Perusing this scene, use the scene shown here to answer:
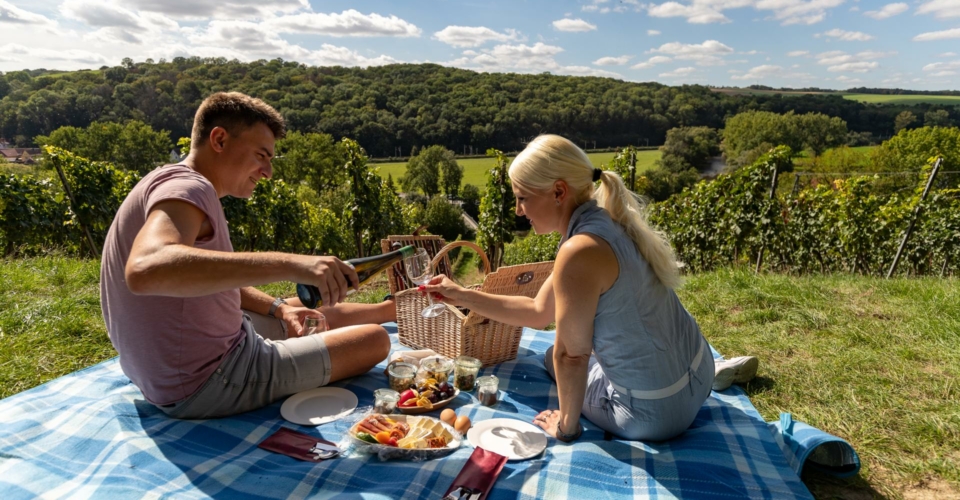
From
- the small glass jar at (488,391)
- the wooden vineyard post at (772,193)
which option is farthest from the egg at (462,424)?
the wooden vineyard post at (772,193)

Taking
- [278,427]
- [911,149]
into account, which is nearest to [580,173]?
[278,427]

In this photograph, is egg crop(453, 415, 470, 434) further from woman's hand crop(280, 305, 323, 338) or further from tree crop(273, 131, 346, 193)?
tree crop(273, 131, 346, 193)

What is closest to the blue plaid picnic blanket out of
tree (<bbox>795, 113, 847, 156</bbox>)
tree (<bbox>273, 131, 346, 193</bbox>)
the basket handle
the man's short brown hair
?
the basket handle

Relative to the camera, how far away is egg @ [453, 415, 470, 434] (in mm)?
2584

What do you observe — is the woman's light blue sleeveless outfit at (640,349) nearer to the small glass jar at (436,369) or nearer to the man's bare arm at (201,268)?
the small glass jar at (436,369)

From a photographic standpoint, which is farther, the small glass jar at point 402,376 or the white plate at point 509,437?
the small glass jar at point 402,376

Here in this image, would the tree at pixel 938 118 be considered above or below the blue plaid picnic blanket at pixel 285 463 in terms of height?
above

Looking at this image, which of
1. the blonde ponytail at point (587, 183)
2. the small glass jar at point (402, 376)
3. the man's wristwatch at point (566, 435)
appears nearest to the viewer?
the blonde ponytail at point (587, 183)

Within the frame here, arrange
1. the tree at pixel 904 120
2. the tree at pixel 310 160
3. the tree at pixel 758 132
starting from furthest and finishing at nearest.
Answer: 1. the tree at pixel 758 132
2. the tree at pixel 904 120
3. the tree at pixel 310 160

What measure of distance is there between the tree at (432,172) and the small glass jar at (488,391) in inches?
2215

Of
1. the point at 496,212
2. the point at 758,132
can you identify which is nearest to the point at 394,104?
the point at 758,132

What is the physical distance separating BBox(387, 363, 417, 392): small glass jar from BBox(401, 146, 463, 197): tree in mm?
56096

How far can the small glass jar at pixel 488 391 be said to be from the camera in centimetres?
292

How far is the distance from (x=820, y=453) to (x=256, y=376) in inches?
112
